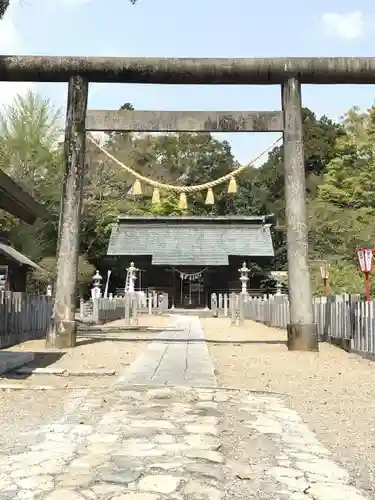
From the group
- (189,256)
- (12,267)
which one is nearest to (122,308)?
(12,267)

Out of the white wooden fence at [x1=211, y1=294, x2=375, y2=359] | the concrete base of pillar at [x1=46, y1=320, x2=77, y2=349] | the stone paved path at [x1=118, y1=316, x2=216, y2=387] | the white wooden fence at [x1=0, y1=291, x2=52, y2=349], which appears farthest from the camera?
the white wooden fence at [x1=0, y1=291, x2=52, y2=349]

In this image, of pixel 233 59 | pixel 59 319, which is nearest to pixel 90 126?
pixel 233 59

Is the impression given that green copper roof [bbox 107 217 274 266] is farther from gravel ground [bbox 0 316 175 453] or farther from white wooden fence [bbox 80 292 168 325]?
gravel ground [bbox 0 316 175 453]

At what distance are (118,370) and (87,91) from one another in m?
6.00

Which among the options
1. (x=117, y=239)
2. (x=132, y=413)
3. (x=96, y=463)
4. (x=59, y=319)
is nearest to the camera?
(x=96, y=463)

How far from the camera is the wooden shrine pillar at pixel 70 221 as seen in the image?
11.3 metres

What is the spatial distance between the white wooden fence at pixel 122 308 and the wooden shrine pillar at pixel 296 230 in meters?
12.4

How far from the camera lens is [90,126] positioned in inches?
469

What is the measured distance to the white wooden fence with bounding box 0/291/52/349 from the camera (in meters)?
12.2

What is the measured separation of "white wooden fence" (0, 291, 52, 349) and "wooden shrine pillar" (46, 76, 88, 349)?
141 cm

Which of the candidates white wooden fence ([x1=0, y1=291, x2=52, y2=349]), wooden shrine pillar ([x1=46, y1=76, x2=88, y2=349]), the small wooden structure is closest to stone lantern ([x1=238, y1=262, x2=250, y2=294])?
the small wooden structure

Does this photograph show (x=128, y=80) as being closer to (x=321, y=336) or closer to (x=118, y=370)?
(x=118, y=370)

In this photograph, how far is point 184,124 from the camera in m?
11.9

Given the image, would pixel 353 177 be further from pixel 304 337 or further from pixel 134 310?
pixel 304 337
